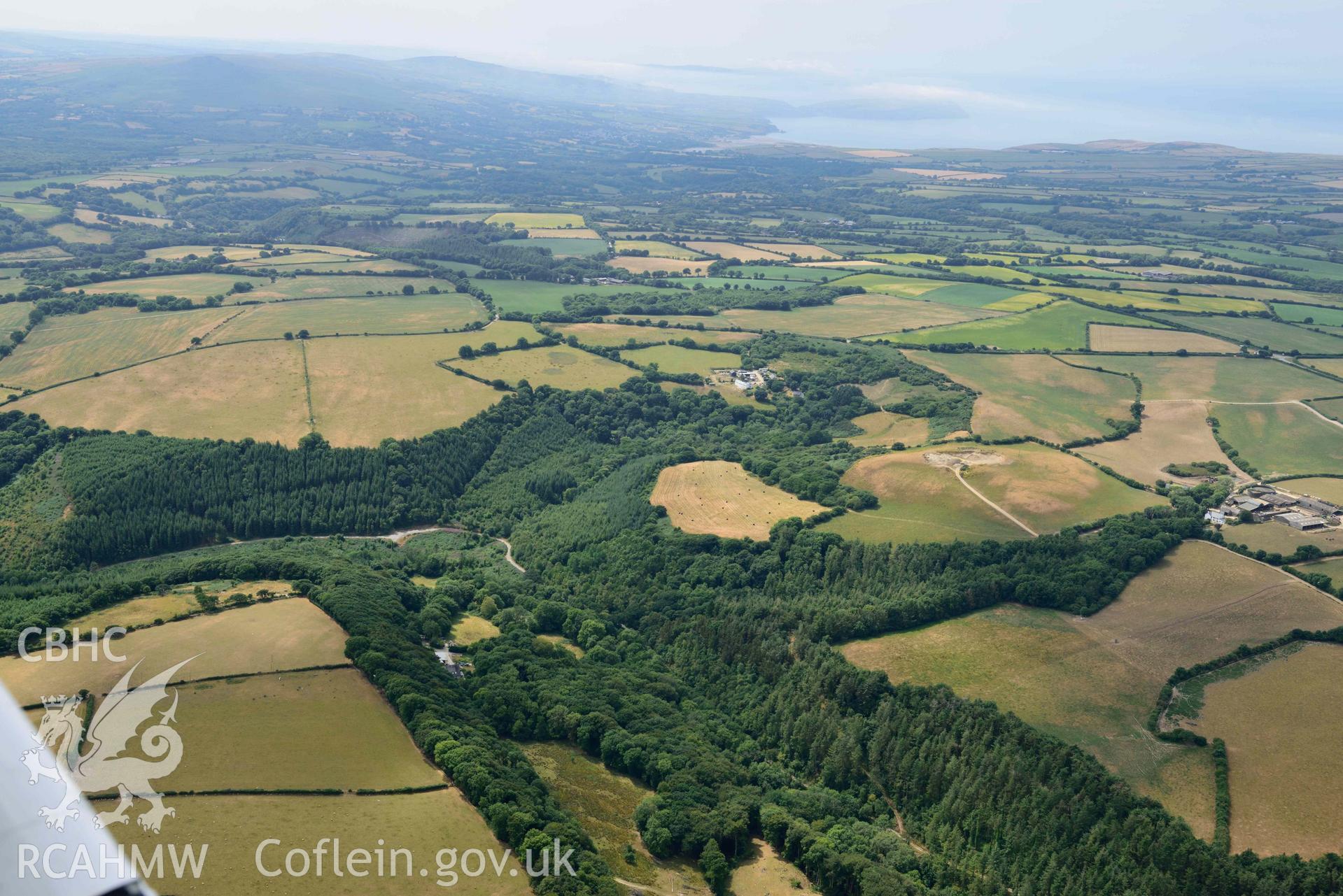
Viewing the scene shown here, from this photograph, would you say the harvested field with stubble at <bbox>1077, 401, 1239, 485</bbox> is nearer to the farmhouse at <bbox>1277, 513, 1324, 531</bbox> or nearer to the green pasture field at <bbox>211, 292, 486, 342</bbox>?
the farmhouse at <bbox>1277, 513, 1324, 531</bbox>

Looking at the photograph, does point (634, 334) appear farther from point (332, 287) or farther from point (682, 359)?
point (332, 287)

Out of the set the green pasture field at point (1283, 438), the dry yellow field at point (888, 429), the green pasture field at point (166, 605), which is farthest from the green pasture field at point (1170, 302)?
the green pasture field at point (166, 605)

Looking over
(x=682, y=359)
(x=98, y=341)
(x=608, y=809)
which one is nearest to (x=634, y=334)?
(x=682, y=359)

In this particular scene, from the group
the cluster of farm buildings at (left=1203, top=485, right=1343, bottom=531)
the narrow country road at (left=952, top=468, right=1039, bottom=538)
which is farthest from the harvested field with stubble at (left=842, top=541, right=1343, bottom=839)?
the cluster of farm buildings at (left=1203, top=485, right=1343, bottom=531)

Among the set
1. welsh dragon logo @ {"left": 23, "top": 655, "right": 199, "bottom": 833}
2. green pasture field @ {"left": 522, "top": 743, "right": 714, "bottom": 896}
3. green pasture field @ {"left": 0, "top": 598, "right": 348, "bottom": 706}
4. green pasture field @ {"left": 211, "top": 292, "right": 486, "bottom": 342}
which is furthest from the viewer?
green pasture field @ {"left": 211, "top": 292, "right": 486, "bottom": 342}

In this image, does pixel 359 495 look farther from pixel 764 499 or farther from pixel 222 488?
pixel 764 499
